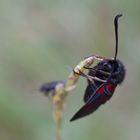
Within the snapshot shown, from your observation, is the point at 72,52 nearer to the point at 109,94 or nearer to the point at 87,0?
the point at 87,0

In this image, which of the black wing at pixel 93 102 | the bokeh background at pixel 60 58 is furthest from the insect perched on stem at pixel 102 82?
the bokeh background at pixel 60 58

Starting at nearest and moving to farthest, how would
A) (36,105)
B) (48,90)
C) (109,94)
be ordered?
(109,94), (48,90), (36,105)

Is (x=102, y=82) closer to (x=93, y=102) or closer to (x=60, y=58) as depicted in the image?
(x=93, y=102)

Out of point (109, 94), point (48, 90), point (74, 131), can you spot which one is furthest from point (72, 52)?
point (109, 94)

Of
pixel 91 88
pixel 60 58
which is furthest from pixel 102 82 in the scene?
pixel 60 58

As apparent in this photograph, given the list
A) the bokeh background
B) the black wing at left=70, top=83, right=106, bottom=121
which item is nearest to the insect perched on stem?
the black wing at left=70, top=83, right=106, bottom=121
